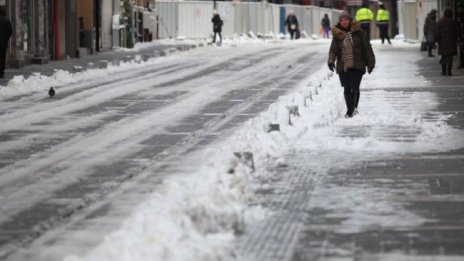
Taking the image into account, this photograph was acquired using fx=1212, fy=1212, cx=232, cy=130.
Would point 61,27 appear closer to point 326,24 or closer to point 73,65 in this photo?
point 73,65

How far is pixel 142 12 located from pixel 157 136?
46687 millimetres

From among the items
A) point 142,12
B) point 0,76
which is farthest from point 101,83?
point 142,12

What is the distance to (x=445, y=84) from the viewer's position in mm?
28047

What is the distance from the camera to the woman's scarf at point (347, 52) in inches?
770

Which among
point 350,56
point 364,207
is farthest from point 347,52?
point 364,207

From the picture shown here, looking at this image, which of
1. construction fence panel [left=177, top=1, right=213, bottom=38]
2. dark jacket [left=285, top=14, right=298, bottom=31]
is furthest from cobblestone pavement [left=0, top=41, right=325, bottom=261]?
dark jacket [left=285, top=14, right=298, bottom=31]

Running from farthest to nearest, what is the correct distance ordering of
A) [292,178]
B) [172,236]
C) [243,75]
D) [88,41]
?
[88,41] → [243,75] → [292,178] → [172,236]

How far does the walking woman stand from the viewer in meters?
19.6

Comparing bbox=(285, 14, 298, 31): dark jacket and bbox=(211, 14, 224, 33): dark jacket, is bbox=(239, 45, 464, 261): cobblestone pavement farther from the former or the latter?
bbox=(285, 14, 298, 31): dark jacket

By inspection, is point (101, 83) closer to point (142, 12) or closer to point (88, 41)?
point (88, 41)

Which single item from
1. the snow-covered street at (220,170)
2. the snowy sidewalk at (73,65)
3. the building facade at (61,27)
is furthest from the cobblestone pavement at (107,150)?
the building facade at (61,27)

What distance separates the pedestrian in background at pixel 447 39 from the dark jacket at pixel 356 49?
11642 mm

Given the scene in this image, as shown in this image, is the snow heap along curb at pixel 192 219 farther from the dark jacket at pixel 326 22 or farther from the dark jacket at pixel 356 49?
the dark jacket at pixel 326 22

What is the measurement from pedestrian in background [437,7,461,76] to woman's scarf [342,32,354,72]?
11767mm
